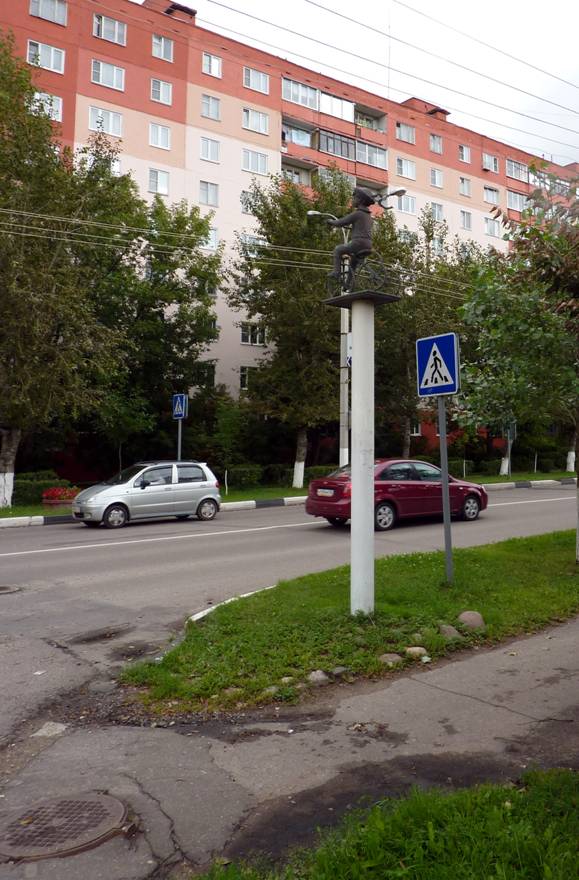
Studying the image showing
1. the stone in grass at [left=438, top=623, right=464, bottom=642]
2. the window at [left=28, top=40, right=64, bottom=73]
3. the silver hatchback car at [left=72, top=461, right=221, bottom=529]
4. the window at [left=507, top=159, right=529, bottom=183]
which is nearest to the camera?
the stone in grass at [left=438, top=623, right=464, bottom=642]

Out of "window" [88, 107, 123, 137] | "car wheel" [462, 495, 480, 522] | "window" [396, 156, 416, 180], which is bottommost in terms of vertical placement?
"car wheel" [462, 495, 480, 522]

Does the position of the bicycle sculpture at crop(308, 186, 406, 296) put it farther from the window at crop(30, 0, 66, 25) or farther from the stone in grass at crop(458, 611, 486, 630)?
the window at crop(30, 0, 66, 25)

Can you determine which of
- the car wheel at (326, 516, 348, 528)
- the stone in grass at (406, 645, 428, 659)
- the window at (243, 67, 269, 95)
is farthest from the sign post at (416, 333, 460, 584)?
the window at (243, 67, 269, 95)

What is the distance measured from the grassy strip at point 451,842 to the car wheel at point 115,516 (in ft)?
45.0

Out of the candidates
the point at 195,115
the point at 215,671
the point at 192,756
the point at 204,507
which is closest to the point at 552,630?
the point at 215,671

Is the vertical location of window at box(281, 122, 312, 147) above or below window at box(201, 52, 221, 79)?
below

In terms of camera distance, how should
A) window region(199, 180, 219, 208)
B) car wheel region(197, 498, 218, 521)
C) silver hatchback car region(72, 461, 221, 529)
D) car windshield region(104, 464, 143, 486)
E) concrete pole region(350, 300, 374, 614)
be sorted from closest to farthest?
concrete pole region(350, 300, 374, 614) → silver hatchback car region(72, 461, 221, 529) → car windshield region(104, 464, 143, 486) → car wheel region(197, 498, 218, 521) → window region(199, 180, 219, 208)

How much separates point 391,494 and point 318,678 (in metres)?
10.0

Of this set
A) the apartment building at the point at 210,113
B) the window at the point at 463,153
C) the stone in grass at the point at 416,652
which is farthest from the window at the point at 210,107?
the stone in grass at the point at 416,652

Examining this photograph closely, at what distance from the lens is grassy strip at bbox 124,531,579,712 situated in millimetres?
5211

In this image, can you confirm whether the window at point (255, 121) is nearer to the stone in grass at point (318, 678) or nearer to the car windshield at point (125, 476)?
the car windshield at point (125, 476)

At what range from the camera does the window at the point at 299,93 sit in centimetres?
3888

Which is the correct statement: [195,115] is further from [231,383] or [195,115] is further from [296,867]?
[296,867]

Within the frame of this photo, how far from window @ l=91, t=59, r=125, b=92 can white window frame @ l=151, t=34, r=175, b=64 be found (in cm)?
234
